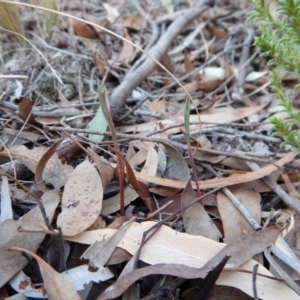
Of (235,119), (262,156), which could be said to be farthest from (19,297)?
(235,119)

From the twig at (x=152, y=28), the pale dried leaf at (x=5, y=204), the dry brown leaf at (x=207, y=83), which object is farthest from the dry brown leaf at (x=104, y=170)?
the dry brown leaf at (x=207, y=83)

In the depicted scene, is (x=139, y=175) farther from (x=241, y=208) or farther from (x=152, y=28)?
(x=152, y=28)

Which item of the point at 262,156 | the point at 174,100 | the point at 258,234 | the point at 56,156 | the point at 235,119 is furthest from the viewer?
the point at 174,100

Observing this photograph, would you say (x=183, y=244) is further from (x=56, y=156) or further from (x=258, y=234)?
(x=56, y=156)

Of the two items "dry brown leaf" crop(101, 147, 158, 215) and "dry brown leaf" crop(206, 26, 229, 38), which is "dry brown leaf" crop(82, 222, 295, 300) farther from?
"dry brown leaf" crop(206, 26, 229, 38)

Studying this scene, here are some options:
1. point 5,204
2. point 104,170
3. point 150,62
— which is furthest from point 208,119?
point 5,204

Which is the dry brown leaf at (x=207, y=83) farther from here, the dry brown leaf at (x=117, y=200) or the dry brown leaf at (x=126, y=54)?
the dry brown leaf at (x=117, y=200)

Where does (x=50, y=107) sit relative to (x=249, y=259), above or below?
above
